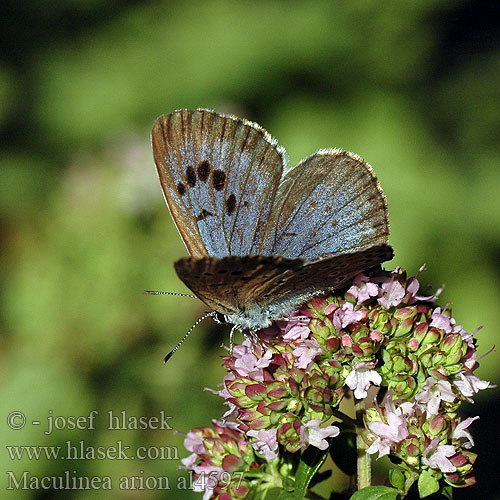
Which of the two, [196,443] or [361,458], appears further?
[196,443]

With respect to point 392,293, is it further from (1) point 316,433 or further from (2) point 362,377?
(1) point 316,433

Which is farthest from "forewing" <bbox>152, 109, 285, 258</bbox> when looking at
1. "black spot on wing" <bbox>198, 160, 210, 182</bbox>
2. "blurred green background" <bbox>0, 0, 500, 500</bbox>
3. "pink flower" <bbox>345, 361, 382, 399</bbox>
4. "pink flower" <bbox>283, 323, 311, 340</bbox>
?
"blurred green background" <bbox>0, 0, 500, 500</bbox>

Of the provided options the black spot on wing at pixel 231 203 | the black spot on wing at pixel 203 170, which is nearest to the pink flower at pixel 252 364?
the black spot on wing at pixel 231 203

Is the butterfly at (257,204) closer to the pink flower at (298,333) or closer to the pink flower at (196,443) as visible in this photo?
the pink flower at (298,333)

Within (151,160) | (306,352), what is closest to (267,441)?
(306,352)

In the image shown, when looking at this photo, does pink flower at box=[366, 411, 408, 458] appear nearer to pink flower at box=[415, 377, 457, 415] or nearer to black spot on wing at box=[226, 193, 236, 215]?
pink flower at box=[415, 377, 457, 415]
